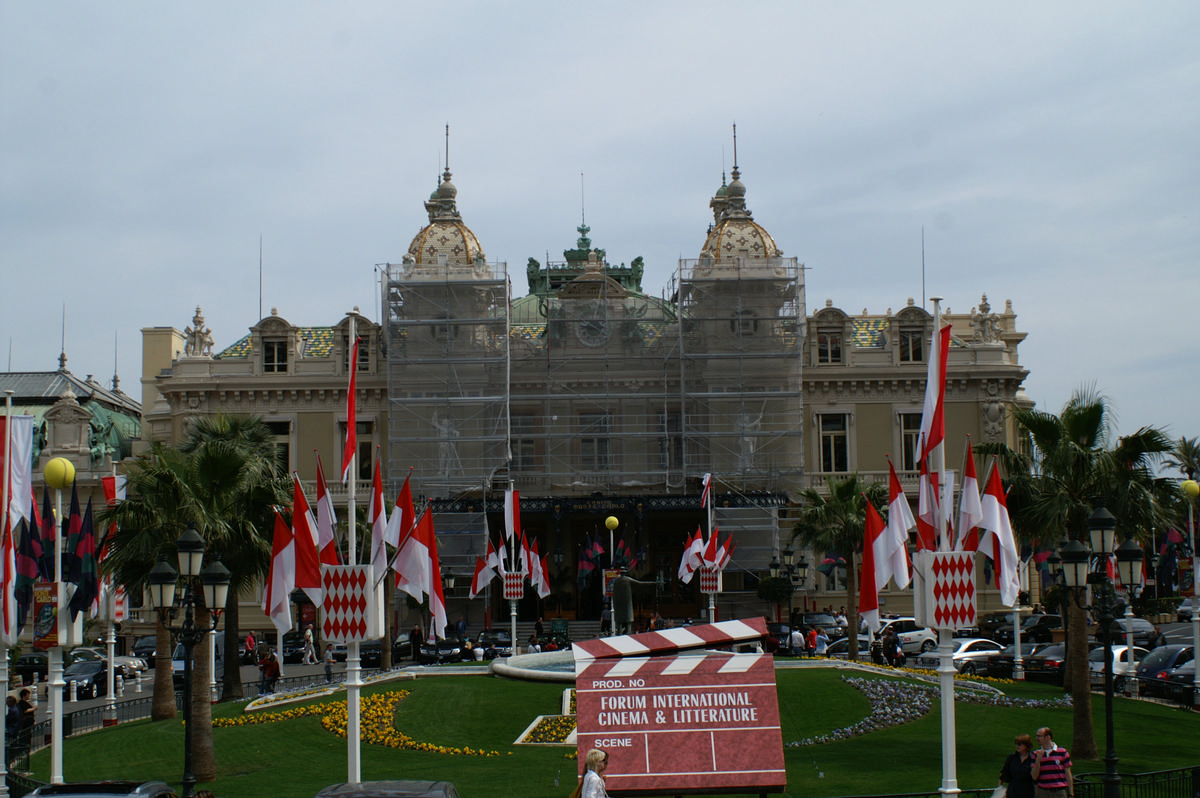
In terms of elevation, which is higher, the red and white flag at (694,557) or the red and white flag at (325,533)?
the red and white flag at (325,533)

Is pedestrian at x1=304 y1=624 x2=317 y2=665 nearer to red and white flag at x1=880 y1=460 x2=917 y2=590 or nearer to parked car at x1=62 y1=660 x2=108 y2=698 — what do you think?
parked car at x1=62 y1=660 x2=108 y2=698

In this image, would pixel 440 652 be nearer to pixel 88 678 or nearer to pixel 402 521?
pixel 88 678

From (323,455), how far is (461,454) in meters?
8.27

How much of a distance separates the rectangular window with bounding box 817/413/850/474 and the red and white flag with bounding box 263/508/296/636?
4332 centimetres

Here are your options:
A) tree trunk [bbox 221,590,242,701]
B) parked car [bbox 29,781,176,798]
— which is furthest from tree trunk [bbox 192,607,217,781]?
tree trunk [bbox 221,590,242,701]

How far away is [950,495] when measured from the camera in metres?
17.8

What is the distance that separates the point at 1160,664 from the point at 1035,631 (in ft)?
39.5

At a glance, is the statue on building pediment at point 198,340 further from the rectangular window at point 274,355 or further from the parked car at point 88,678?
the parked car at point 88,678

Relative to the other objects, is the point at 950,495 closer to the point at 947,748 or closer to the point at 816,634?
the point at 947,748

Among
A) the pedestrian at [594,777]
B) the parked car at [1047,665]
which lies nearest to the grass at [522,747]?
the parked car at [1047,665]

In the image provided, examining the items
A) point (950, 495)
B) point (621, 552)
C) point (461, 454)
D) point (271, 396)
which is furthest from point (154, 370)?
point (950, 495)

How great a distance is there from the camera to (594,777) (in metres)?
13.5

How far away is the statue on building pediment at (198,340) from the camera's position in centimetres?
6256

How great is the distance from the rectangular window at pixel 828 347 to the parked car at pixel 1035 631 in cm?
1773
